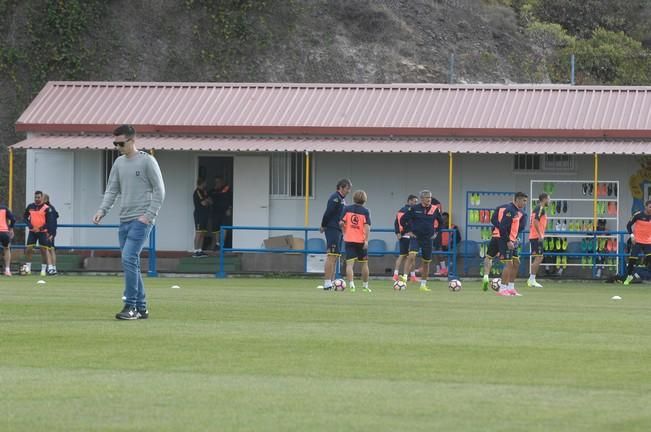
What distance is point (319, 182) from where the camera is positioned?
36375mm

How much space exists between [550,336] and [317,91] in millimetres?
22907

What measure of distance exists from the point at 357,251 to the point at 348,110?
10677mm

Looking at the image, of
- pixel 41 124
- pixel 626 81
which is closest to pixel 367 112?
pixel 41 124

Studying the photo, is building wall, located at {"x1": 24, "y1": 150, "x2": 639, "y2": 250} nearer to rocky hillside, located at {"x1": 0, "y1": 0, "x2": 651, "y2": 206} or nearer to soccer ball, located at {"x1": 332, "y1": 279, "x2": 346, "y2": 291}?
rocky hillside, located at {"x1": 0, "y1": 0, "x2": 651, "y2": 206}

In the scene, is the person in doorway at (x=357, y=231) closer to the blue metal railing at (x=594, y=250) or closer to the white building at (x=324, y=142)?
the blue metal railing at (x=594, y=250)

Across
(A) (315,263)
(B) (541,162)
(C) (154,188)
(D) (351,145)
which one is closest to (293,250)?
(A) (315,263)

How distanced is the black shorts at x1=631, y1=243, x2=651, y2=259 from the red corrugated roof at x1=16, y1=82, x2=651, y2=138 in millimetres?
3458

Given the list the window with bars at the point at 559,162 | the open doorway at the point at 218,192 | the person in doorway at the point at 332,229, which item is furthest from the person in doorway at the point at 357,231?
the open doorway at the point at 218,192

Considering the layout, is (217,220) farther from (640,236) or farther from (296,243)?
(640,236)

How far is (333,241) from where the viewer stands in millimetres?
26047

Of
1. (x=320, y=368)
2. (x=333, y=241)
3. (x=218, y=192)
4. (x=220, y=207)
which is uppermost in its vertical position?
(x=218, y=192)

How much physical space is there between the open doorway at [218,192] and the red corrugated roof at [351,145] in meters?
1.86

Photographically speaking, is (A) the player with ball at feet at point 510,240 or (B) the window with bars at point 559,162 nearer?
(A) the player with ball at feet at point 510,240

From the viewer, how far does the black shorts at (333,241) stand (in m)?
26.0
